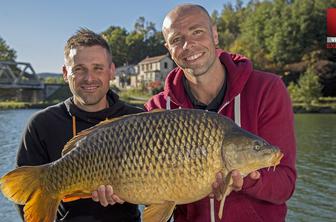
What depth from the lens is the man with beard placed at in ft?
9.50

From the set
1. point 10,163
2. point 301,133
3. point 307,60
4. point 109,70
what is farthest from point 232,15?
point 109,70

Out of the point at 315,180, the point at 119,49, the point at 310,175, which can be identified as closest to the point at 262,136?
the point at 315,180

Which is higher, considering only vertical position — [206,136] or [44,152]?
[206,136]

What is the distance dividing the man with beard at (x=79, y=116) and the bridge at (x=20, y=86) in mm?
65177

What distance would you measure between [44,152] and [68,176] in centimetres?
48

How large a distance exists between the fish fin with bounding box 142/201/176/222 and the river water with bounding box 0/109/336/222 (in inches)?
297

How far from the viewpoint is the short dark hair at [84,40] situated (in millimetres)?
3014

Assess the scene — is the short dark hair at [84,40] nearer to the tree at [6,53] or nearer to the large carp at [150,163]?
the large carp at [150,163]

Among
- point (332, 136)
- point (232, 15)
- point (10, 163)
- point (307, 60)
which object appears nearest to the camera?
point (10, 163)

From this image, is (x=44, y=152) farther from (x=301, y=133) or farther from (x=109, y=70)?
(x=301, y=133)

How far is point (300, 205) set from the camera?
10.5 m

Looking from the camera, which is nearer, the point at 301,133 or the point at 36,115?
the point at 36,115

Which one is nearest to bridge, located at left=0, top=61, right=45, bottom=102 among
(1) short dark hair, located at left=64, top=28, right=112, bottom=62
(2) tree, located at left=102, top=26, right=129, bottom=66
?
(2) tree, located at left=102, top=26, right=129, bottom=66

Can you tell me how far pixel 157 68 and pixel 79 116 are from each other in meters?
69.7
